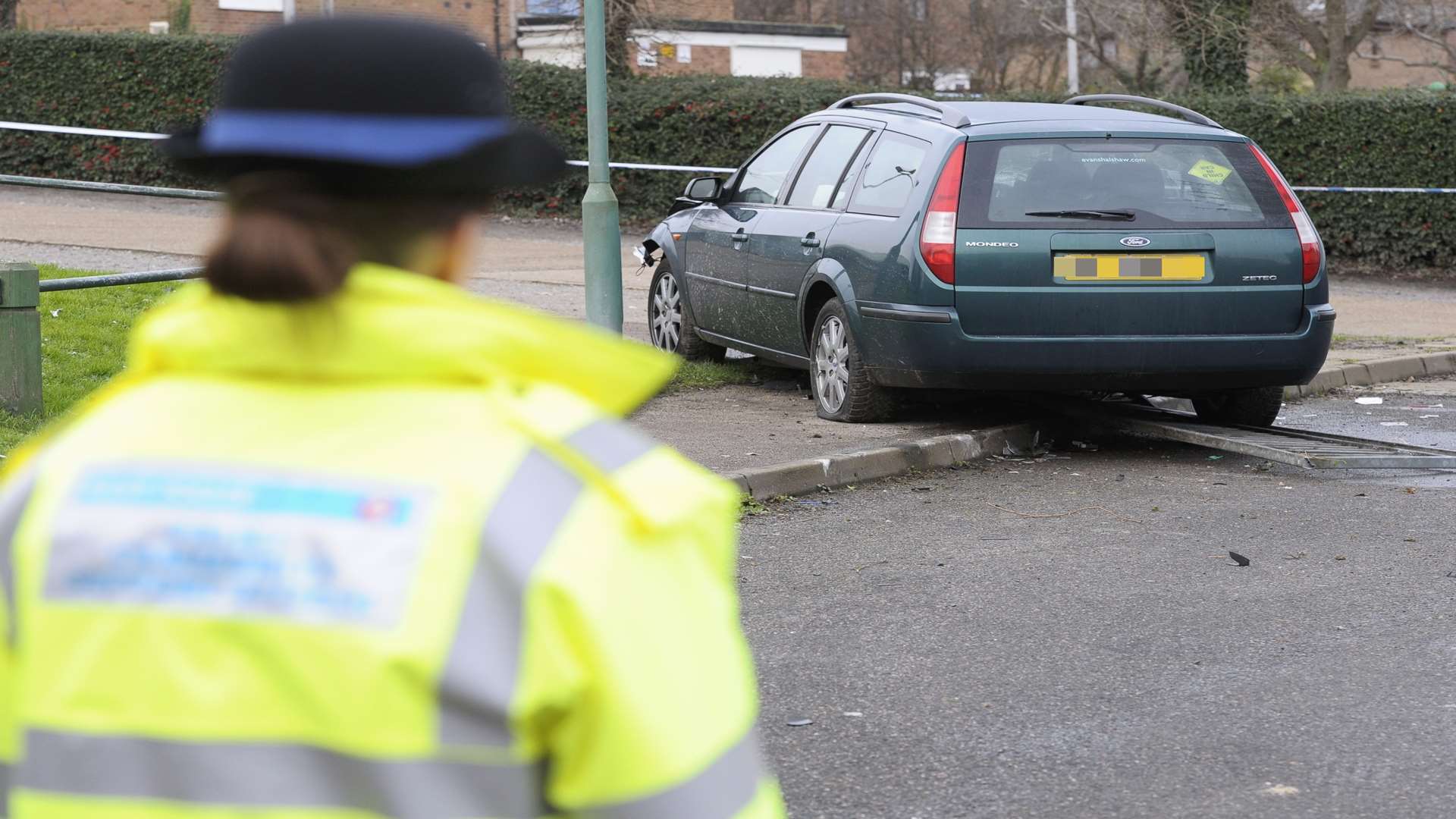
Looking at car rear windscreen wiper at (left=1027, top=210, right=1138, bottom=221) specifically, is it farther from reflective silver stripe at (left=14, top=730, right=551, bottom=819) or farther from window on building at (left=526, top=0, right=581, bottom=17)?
window on building at (left=526, top=0, right=581, bottom=17)

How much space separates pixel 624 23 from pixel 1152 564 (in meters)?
18.1

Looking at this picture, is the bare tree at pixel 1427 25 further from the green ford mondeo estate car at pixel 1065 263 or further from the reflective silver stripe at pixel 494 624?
the reflective silver stripe at pixel 494 624

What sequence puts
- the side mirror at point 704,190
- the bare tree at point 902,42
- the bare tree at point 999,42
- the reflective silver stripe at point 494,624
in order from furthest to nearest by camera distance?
the bare tree at point 902,42, the bare tree at point 999,42, the side mirror at point 704,190, the reflective silver stripe at point 494,624

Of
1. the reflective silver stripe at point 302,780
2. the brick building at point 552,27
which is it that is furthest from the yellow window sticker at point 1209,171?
the brick building at point 552,27

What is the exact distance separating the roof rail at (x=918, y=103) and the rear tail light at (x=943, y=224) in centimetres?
33

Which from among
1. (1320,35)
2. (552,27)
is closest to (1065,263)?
(1320,35)

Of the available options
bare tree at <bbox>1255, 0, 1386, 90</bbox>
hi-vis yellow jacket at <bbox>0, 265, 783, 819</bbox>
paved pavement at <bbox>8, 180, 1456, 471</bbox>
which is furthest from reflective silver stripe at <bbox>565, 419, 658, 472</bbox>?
bare tree at <bbox>1255, 0, 1386, 90</bbox>

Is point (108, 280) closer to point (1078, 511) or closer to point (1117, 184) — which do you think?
point (1078, 511)

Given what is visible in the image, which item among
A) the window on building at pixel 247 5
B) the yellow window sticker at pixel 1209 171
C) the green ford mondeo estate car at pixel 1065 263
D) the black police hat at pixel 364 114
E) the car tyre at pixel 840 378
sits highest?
the window on building at pixel 247 5

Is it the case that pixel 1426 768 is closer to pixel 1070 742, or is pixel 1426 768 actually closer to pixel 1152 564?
pixel 1070 742

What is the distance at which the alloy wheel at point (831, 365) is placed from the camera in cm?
860

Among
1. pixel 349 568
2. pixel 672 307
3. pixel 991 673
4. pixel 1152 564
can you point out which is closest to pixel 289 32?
pixel 349 568

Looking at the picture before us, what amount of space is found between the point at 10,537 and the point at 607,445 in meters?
0.49

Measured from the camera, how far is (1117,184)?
26.5ft
